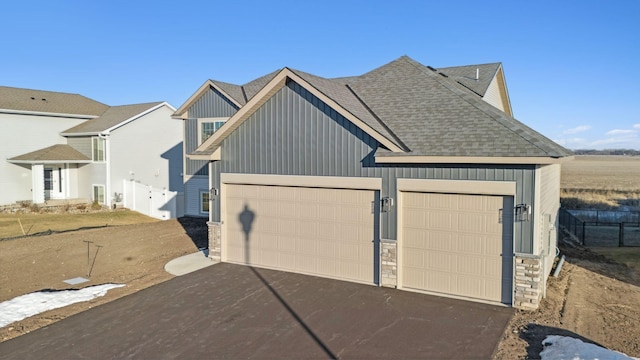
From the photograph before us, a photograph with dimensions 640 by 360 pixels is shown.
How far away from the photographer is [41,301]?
408 inches

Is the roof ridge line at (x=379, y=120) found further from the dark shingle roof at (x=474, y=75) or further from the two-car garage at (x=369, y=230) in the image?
the dark shingle roof at (x=474, y=75)

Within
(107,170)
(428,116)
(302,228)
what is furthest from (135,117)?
(428,116)

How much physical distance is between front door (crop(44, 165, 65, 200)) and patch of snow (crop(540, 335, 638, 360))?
30.6 meters

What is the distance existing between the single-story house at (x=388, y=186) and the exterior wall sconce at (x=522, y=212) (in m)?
0.03

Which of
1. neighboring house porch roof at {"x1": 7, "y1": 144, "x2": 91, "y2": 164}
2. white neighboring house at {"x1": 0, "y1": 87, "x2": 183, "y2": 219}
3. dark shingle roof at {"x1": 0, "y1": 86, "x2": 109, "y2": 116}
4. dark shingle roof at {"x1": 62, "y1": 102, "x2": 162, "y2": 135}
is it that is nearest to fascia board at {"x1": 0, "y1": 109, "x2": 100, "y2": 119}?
white neighboring house at {"x1": 0, "y1": 87, "x2": 183, "y2": 219}

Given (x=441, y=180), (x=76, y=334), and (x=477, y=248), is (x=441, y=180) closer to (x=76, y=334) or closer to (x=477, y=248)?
(x=477, y=248)

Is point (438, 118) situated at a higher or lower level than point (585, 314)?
higher

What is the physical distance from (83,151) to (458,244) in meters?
27.3

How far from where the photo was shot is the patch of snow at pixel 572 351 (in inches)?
267

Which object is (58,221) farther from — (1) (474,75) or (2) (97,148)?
(1) (474,75)

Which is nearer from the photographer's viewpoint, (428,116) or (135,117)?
(428,116)

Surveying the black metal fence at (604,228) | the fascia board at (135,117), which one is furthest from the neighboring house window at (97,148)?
the black metal fence at (604,228)

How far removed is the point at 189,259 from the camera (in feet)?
46.7

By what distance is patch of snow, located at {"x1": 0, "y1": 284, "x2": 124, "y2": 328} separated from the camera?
956 centimetres
